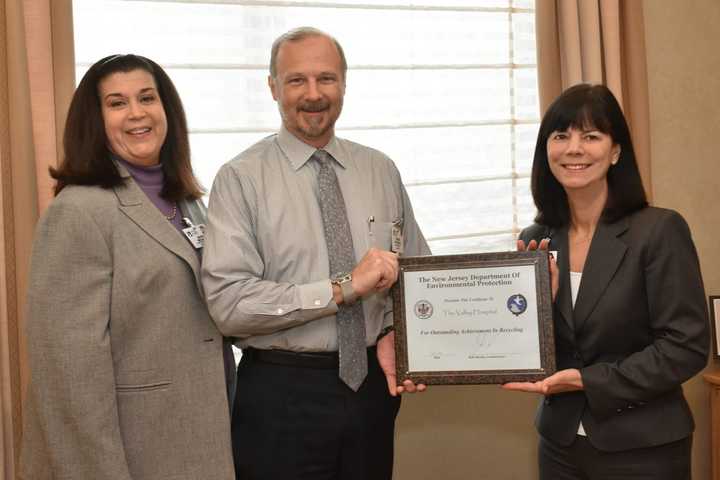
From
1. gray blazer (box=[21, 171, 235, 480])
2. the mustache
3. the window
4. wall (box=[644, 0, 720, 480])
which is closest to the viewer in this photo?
gray blazer (box=[21, 171, 235, 480])

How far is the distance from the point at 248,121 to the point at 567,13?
147 centimetres

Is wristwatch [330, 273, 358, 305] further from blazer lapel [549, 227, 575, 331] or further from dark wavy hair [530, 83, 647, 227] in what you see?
dark wavy hair [530, 83, 647, 227]

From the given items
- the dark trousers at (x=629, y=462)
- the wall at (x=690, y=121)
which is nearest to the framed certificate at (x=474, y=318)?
the dark trousers at (x=629, y=462)

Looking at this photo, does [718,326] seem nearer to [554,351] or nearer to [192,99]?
[554,351]

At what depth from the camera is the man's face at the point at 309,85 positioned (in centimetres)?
237

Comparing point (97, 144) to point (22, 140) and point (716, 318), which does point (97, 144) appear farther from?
point (716, 318)

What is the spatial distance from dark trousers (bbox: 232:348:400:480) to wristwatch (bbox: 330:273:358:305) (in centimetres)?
22

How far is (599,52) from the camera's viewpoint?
338 cm

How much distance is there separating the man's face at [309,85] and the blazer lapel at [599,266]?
902 mm

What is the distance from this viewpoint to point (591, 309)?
7.07 feet

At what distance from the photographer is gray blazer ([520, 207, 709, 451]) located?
210cm

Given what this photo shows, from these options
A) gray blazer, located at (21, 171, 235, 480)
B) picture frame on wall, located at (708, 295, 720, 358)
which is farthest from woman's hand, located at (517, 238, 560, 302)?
picture frame on wall, located at (708, 295, 720, 358)

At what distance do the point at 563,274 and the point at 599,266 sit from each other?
0.39ft

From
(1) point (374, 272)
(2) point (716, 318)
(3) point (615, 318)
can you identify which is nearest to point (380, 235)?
(1) point (374, 272)
